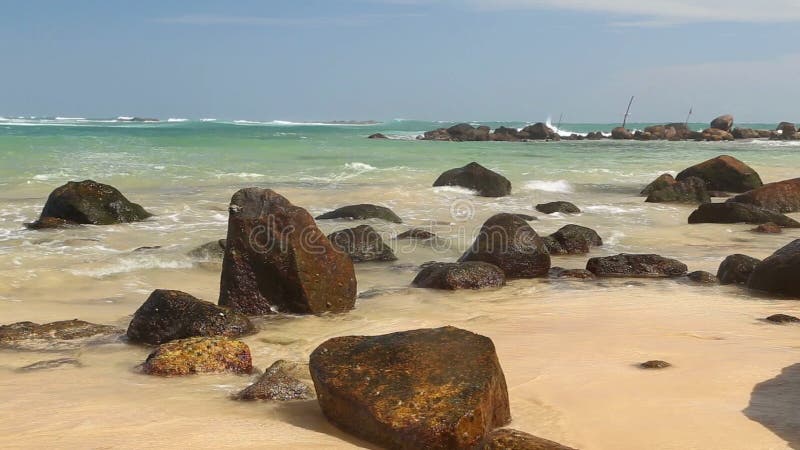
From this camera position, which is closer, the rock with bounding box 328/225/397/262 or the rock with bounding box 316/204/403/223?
the rock with bounding box 328/225/397/262

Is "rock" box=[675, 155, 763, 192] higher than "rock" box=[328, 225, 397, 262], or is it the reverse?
"rock" box=[675, 155, 763, 192]

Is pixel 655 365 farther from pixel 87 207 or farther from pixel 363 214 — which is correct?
pixel 87 207

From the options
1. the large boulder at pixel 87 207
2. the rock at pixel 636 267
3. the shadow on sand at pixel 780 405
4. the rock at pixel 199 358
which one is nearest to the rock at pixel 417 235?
the rock at pixel 636 267

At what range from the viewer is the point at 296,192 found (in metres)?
18.4

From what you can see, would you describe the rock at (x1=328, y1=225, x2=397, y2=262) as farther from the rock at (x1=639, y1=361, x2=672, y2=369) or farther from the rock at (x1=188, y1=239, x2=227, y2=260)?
the rock at (x1=639, y1=361, x2=672, y2=369)

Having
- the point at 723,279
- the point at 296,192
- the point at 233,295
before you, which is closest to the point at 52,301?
the point at 233,295

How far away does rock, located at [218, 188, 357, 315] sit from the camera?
6.64 metres

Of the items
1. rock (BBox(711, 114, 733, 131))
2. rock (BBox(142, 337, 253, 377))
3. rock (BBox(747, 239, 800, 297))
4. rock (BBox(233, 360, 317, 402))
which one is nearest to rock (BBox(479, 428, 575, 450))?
rock (BBox(233, 360, 317, 402))

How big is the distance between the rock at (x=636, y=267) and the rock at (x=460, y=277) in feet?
3.88

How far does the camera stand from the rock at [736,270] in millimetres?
7922

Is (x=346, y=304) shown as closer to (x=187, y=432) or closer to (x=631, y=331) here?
(x=631, y=331)

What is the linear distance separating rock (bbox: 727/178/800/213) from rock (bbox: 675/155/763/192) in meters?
3.43

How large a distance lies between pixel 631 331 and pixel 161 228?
8383 millimetres

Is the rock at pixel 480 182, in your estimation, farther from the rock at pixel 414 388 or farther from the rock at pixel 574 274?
the rock at pixel 414 388
